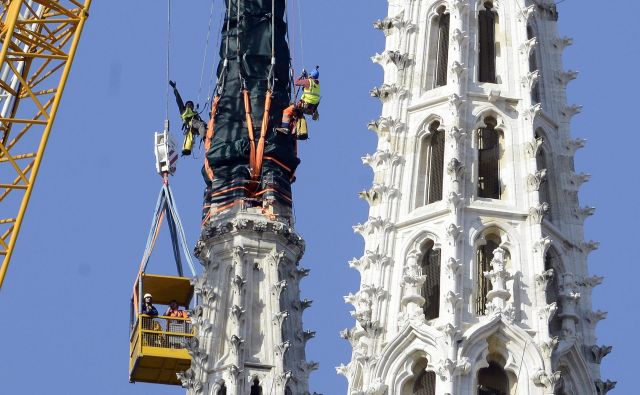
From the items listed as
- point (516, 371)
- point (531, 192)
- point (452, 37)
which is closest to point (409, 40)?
point (452, 37)

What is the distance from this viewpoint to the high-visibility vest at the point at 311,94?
10169cm

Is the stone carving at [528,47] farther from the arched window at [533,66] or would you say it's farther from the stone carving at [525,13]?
the stone carving at [525,13]

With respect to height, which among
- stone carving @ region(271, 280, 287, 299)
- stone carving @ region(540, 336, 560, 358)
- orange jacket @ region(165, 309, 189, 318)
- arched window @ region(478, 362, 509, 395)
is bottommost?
arched window @ region(478, 362, 509, 395)

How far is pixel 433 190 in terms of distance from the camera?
8888 cm

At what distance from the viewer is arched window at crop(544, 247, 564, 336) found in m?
86.3

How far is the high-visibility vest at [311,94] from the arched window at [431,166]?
1195cm

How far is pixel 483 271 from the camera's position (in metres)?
86.2

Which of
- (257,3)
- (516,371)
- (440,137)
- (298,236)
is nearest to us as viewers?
(516,371)

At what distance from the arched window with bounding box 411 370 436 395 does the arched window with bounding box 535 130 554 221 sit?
6.89m

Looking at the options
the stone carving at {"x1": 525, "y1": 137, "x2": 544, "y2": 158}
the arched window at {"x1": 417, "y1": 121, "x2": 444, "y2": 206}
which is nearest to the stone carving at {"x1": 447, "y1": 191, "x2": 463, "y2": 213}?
the arched window at {"x1": 417, "y1": 121, "x2": 444, "y2": 206}

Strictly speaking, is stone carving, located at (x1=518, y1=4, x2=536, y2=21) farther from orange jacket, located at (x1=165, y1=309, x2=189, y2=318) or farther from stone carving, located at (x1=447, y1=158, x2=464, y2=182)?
orange jacket, located at (x1=165, y1=309, x2=189, y2=318)

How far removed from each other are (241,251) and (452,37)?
10689mm

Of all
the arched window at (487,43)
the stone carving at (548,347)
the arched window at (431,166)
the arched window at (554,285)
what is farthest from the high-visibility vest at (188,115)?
the stone carving at (548,347)

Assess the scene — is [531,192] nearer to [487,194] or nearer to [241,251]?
[487,194]
